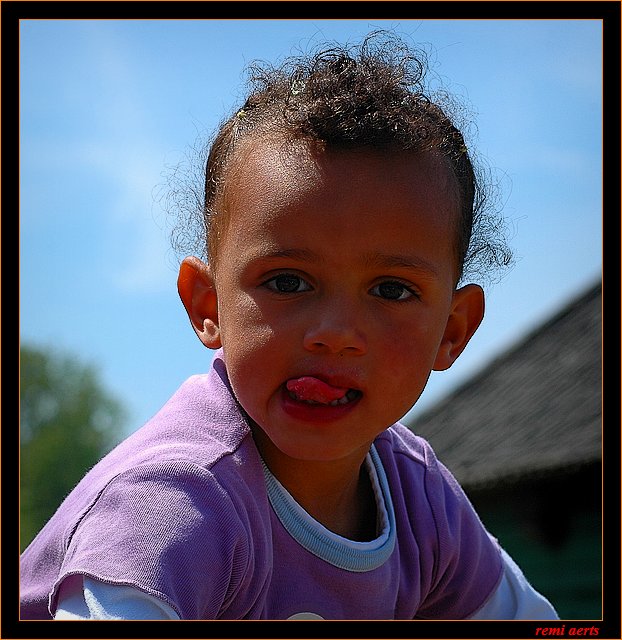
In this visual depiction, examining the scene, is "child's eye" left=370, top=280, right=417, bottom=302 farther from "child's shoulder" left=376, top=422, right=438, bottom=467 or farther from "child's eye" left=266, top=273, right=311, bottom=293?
"child's shoulder" left=376, top=422, right=438, bottom=467

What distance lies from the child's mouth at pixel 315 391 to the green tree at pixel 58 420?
2014 cm

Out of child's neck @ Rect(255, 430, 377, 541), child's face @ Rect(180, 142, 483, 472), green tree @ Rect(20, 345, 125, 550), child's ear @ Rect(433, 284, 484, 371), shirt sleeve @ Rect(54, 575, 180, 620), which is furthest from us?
green tree @ Rect(20, 345, 125, 550)

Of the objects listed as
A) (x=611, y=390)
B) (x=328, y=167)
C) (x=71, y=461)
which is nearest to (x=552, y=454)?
(x=611, y=390)

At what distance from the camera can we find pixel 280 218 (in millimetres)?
1640

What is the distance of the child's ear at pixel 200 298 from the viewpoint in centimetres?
190

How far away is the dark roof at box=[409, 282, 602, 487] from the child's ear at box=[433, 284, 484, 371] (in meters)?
3.87

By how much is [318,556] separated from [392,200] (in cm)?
65

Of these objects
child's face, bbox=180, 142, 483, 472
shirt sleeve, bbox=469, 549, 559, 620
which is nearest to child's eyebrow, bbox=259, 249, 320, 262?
child's face, bbox=180, 142, 483, 472

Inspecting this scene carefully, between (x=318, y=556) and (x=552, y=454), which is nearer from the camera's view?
(x=318, y=556)

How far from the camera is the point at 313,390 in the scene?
5.26ft

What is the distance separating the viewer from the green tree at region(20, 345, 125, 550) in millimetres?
21530

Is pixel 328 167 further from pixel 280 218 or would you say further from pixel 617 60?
pixel 617 60

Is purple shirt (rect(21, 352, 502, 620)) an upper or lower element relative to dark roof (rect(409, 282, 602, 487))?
upper

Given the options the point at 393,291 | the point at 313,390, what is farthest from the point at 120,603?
the point at 393,291
